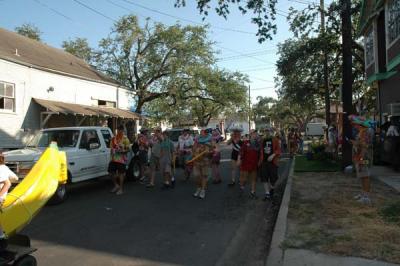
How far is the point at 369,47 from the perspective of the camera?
24.0m

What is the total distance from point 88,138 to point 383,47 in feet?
51.2

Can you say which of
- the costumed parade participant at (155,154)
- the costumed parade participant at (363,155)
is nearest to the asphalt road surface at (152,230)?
the costumed parade participant at (155,154)

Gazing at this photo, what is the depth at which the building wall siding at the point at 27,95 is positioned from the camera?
741 inches

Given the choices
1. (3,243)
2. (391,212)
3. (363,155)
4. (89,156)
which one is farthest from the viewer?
(89,156)

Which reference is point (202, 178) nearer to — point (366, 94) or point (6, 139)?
point (6, 139)

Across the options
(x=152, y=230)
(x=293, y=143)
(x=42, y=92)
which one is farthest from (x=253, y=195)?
(x=293, y=143)

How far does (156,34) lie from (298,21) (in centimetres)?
1811

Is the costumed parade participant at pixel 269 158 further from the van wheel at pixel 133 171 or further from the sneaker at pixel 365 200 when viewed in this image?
the van wheel at pixel 133 171

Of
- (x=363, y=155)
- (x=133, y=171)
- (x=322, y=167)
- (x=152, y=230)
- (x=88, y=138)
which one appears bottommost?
(x=152, y=230)

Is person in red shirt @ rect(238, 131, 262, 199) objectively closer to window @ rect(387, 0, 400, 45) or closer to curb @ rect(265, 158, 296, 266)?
curb @ rect(265, 158, 296, 266)

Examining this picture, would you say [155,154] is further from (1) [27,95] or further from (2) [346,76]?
(1) [27,95]

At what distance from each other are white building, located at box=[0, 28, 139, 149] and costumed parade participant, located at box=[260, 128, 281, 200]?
39.3 feet

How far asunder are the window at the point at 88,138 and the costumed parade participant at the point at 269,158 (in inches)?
188

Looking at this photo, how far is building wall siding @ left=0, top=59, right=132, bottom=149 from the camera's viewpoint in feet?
61.7
